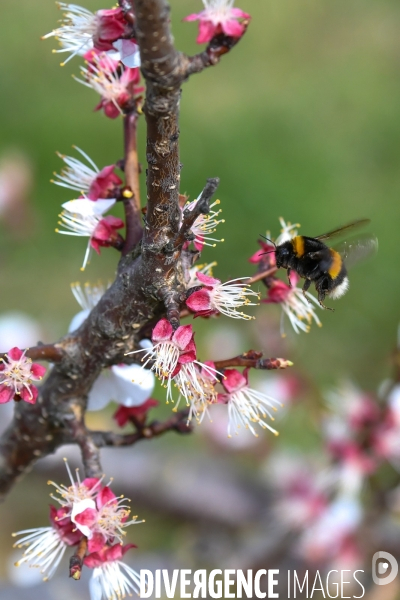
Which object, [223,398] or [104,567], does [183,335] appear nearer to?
[223,398]

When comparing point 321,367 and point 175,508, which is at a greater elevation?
point 321,367

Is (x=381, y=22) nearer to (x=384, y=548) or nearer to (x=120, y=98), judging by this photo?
(x=384, y=548)

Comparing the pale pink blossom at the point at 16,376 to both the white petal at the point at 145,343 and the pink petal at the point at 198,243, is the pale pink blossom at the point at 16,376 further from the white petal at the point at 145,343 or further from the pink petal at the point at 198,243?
the pink petal at the point at 198,243

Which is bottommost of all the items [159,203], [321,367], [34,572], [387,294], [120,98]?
[34,572]

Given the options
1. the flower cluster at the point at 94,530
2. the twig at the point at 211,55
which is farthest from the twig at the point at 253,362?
the twig at the point at 211,55

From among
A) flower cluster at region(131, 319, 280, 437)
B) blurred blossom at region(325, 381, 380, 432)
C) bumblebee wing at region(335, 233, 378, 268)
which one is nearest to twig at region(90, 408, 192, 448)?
flower cluster at region(131, 319, 280, 437)

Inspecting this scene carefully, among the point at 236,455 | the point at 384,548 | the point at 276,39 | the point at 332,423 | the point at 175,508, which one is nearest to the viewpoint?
the point at 332,423

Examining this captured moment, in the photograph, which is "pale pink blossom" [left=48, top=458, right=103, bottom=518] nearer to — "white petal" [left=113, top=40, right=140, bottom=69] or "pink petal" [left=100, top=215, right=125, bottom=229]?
"pink petal" [left=100, top=215, right=125, bottom=229]

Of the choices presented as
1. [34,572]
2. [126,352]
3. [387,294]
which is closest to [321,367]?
[387,294]
